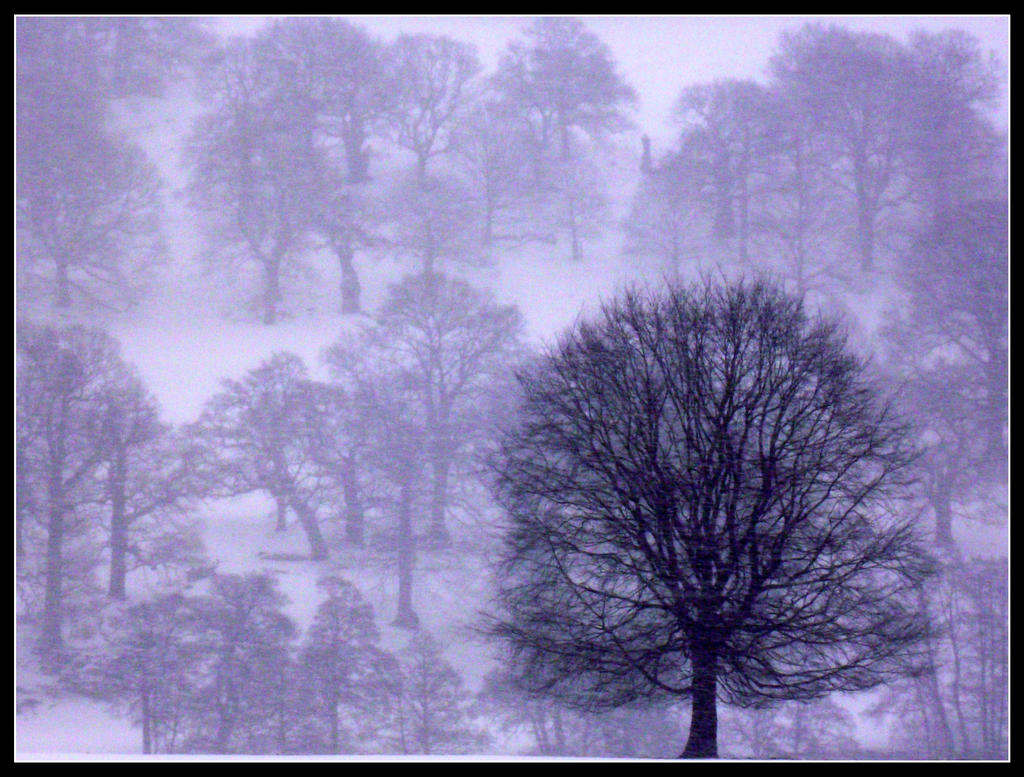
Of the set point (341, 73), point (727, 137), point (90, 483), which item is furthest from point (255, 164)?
point (727, 137)

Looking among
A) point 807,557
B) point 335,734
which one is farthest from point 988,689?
point 335,734

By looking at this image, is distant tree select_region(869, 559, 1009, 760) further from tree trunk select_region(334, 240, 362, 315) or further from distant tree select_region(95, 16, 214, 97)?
distant tree select_region(95, 16, 214, 97)

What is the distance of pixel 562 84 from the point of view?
7.15 metres

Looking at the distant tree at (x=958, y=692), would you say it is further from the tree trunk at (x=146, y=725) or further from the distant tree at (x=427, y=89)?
the tree trunk at (x=146, y=725)

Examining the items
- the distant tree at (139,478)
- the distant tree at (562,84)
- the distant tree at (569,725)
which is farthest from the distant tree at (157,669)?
the distant tree at (562,84)

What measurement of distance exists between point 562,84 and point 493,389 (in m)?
2.55

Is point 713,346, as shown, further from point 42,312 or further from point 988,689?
point 42,312

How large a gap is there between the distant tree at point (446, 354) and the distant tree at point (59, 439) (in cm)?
218

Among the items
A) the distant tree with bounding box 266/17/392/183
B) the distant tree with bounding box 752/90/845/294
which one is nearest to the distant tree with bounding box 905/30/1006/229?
the distant tree with bounding box 752/90/845/294

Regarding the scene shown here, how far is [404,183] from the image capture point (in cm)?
711

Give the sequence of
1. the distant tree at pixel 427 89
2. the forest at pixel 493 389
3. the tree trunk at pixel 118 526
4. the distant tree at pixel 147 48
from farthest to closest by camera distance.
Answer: the distant tree at pixel 427 89
the distant tree at pixel 147 48
the tree trunk at pixel 118 526
the forest at pixel 493 389

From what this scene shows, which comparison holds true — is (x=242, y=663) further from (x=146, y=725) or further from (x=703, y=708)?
(x=703, y=708)

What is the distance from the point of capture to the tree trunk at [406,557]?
6.50m

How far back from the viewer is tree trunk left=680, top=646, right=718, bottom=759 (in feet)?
18.2
